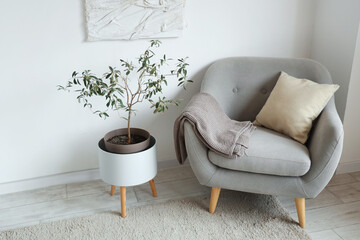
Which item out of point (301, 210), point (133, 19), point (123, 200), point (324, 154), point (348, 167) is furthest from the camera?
point (348, 167)

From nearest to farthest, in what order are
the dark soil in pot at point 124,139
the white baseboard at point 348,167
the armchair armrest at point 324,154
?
the armchair armrest at point 324,154 < the dark soil in pot at point 124,139 < the white baseboard at point 348,167

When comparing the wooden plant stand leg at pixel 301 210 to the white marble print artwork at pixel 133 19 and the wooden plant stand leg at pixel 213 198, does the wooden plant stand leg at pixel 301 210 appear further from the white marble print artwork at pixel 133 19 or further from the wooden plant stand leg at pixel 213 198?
the white marble print artwork at pixel 133 19

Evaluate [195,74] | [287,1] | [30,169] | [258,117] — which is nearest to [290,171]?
[258,117]

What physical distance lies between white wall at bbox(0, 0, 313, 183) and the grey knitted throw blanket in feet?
1.32

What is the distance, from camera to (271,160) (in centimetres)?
176

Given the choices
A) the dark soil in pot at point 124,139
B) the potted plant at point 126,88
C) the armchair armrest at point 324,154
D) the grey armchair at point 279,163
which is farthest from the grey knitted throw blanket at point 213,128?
the armchair armrest at point 324,154

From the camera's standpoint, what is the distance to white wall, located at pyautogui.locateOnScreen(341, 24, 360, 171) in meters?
2.20

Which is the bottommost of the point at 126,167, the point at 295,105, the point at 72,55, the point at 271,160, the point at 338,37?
the point at 126,167

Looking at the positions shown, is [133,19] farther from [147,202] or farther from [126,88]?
[147,202]

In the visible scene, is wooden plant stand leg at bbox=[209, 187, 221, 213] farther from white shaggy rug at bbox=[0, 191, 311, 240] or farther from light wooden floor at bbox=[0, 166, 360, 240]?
light wooden floor at bbox=[0, 166, 360, 240]

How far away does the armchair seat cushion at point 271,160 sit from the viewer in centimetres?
175

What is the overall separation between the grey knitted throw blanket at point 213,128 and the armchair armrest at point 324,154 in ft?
1.15

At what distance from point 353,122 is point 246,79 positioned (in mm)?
796

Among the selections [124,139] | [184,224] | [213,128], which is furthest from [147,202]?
[213,128]
